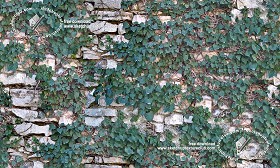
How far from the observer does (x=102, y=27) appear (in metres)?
3.57

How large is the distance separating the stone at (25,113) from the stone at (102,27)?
88 cm

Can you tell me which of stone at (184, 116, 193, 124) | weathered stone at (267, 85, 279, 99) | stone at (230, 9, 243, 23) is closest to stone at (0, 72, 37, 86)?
stone at (184, 116, 193, 124)

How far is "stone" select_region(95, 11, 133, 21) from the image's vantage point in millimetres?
3557

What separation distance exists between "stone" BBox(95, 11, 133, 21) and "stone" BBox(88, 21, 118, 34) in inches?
1.8

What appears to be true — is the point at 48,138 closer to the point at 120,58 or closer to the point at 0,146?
the point at 0,146

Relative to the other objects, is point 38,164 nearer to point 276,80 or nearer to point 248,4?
point 276,80

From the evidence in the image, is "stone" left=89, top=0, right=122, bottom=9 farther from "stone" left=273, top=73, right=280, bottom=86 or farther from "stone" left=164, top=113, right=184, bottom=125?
"stone" left=273, top=73, right=280, bottom=86

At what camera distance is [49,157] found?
3.53 meters

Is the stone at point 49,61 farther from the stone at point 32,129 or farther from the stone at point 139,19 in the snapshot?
the stone at point 139,19

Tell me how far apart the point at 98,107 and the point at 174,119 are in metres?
0.66

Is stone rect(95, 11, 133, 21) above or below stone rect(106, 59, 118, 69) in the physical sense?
above

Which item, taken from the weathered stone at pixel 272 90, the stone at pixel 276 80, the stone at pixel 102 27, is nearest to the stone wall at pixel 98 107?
the stone at pixel 102 27

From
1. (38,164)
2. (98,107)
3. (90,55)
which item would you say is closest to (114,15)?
(90,55)

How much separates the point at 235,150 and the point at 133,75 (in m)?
1.07
